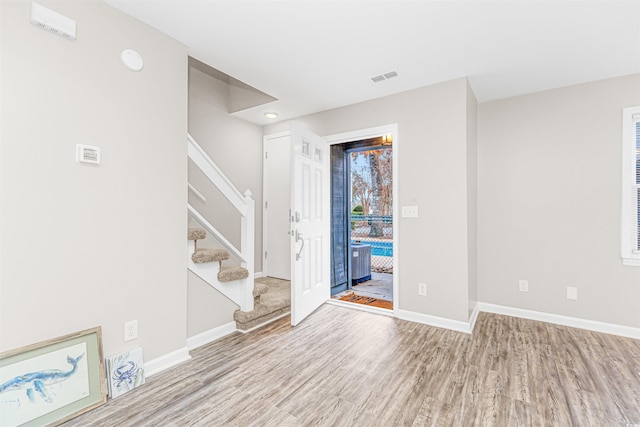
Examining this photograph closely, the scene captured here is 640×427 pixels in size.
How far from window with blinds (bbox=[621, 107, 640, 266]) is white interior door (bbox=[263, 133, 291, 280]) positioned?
12.1 ft

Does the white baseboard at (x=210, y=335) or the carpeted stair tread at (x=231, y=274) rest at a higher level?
the carpeted stair tread at (x=231, y=274)

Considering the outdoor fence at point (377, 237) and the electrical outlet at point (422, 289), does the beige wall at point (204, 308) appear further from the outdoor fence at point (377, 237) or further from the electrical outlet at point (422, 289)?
the outdoor fence at point (377, 237)

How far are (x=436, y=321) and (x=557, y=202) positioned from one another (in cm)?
182

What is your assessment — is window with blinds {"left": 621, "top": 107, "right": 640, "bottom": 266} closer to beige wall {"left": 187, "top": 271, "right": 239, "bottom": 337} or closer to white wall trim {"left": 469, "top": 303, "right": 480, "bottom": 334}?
white wall trim {"left": 469, "top": 303, "right": 480, "bottom": 334}

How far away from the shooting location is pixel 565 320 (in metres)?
3.06

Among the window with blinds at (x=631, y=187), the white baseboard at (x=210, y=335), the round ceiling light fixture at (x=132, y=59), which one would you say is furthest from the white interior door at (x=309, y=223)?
the window with blinds at (x=631, y=187)

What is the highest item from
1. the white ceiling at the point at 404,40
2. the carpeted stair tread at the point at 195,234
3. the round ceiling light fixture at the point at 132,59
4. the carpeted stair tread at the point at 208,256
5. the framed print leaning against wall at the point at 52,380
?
the white ceiling at the point at 404,40

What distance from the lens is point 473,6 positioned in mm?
1880

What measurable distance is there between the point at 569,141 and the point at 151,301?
13.7ft

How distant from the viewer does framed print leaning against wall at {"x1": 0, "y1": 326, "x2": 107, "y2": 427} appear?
1465 millimetres

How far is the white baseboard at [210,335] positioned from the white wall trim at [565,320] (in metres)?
2.88

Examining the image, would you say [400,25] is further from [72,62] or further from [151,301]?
[151,301]

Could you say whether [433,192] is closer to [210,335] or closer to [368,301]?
[368,301]

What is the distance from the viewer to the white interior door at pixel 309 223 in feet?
9.86
